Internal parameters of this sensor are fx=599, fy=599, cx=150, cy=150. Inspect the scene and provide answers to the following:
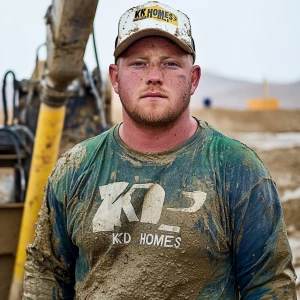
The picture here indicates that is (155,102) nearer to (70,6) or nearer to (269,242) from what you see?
(269,242)

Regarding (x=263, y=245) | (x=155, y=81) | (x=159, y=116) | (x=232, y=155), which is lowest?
(x=263, y=245)

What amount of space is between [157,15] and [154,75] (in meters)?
0.25

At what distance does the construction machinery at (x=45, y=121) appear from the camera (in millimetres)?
3621

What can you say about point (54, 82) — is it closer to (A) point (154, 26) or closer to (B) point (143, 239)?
(A) point (154, 26)

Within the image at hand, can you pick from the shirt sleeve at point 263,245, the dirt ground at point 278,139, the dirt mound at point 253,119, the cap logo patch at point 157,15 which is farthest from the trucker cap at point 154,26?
the dirt mound at point 253,119

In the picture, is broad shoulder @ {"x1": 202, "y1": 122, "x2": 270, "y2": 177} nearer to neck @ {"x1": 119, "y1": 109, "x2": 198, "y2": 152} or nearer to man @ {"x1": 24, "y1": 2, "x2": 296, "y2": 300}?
man @ {"x1": 24, "y1": 2, "x2": 296, "y2": 300}

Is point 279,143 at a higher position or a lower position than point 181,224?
higher

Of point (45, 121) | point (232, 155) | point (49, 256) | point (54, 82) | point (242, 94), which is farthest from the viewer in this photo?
point (242, 94)

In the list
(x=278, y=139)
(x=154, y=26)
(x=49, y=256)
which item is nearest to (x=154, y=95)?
(x=154, y=26)

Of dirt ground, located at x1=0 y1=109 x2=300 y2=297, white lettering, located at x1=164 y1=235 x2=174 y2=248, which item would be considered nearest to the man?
white lettering, located at x1=164 y1=235 x2=174 y2=248

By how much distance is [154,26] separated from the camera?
7.47ft

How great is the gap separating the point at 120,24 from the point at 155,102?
40 cm

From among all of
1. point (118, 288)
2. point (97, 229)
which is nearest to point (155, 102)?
point (97, 229)

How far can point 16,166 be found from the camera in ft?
17.5
